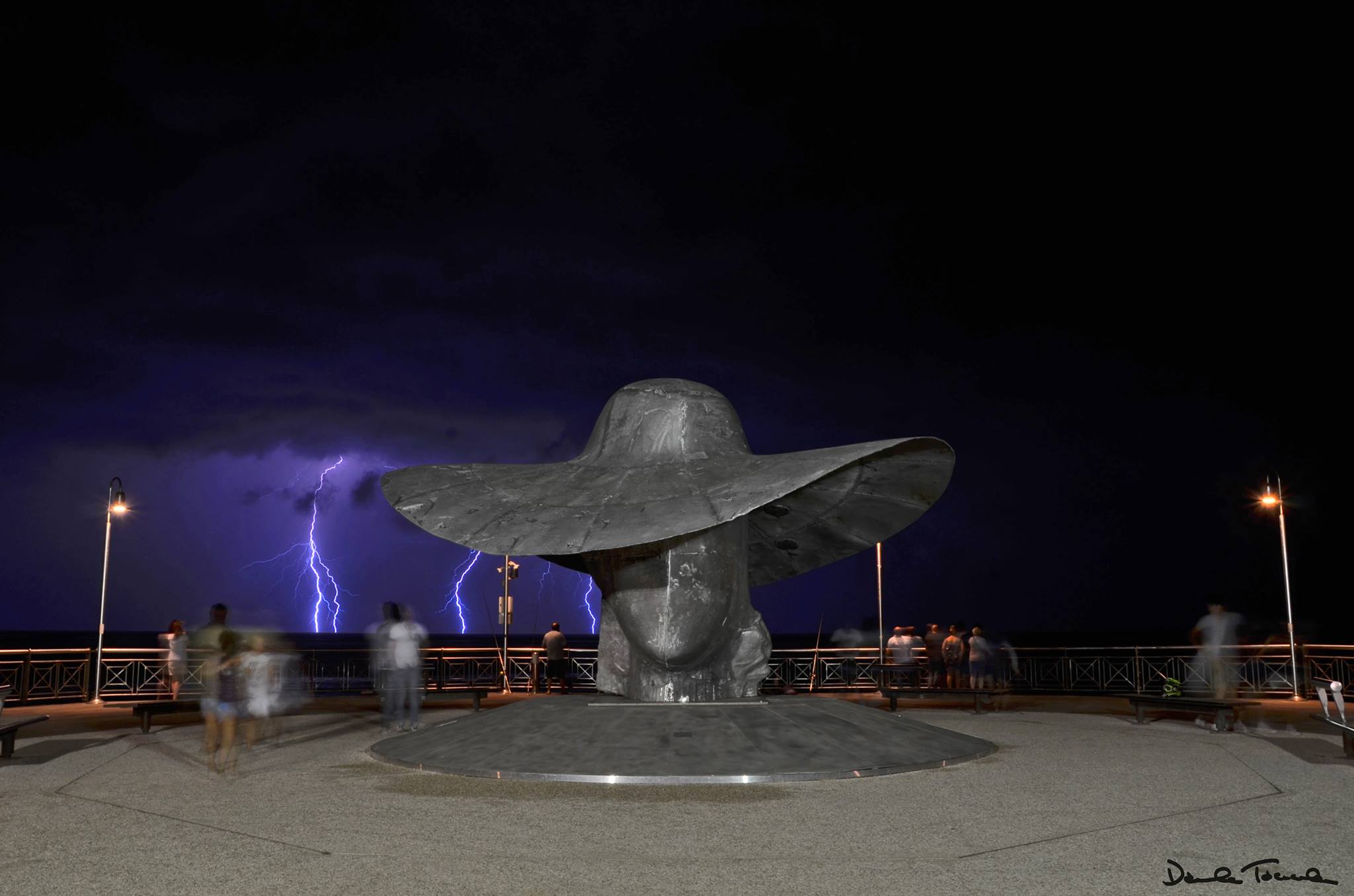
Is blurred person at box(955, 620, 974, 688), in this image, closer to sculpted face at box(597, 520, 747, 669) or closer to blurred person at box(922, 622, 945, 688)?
blurred person at box(922, 622, 945, 688)

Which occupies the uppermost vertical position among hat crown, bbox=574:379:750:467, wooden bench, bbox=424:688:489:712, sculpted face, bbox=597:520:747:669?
hat crown, bbox=574:379:750:467

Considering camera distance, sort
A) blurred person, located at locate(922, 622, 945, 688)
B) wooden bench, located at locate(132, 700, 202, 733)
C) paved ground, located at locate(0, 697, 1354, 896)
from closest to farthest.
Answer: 1. paved ground, located at locate(0, 697, 1354, 896)
2. wooden bench, located at locate(132, 700, 202, 733)
3. blurred person, located at locate(922, 622, 945, 688)

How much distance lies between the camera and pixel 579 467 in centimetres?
1181

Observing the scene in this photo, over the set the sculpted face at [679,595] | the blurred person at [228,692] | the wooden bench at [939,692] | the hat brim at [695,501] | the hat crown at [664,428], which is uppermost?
the hat crown at [664,428]

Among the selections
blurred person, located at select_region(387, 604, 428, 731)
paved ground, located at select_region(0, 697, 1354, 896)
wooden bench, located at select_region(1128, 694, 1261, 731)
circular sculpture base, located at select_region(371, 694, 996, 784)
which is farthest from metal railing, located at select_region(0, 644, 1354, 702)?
paved ground, located at select_region(0, 697, 1354, 896)

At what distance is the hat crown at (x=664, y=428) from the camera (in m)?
11.8

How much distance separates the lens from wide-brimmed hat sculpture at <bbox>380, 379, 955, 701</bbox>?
393 inches

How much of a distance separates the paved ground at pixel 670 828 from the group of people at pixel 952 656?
9.98m

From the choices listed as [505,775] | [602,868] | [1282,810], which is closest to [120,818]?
[505,775]

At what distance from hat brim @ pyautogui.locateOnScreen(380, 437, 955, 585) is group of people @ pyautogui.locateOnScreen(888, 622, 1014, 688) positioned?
31.0ft

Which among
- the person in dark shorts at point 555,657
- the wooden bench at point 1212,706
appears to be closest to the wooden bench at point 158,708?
the person in dark shorts at point 555,657

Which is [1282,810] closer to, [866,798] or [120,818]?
[866,798]

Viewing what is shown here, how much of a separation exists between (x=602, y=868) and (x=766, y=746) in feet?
12.9

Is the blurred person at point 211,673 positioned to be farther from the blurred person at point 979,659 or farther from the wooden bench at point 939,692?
the blurred person at point 979,659
